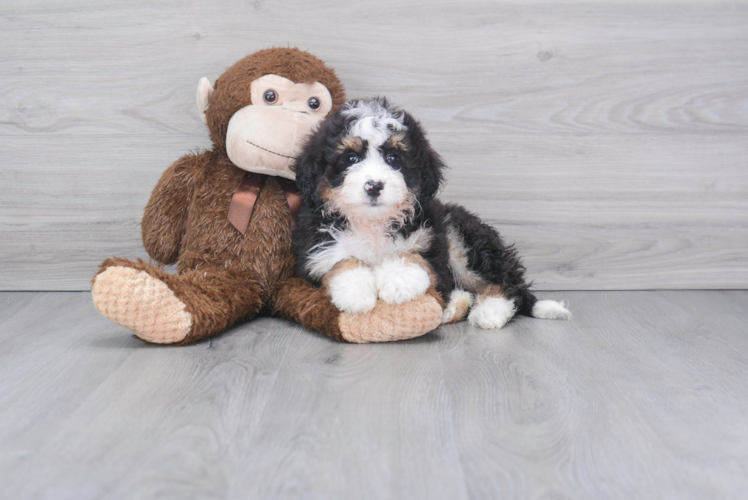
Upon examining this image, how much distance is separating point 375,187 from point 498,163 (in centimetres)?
84

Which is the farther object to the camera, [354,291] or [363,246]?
[363,246]

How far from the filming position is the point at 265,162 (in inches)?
69.9

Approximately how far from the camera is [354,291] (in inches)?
61.6

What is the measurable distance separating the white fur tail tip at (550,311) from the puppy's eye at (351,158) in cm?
75

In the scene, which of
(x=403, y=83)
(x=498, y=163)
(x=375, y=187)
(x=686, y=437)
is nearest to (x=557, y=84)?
(x=498, y=163)

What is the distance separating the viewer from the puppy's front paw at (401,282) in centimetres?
156

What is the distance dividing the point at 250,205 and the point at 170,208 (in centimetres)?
24

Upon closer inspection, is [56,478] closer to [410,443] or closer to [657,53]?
[410,443]

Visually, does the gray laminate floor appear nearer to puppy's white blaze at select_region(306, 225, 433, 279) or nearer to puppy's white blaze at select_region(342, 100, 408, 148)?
puppy's white blaze at select_region(306, 225, 433, 279)

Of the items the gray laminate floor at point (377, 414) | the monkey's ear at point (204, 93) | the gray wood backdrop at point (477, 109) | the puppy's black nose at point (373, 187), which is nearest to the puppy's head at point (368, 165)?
the puppy's black nose at point (373, 187)

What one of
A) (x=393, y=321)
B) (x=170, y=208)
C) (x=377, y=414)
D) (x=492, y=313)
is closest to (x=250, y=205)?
(x=170, y=208)

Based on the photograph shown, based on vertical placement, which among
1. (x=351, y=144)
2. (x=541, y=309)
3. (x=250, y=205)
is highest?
(x=351, y=144)

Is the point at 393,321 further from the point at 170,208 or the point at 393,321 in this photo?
the point at 170,208

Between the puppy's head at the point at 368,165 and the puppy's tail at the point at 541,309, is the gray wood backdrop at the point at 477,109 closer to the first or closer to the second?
the puppy's tail at the point at 541,309
